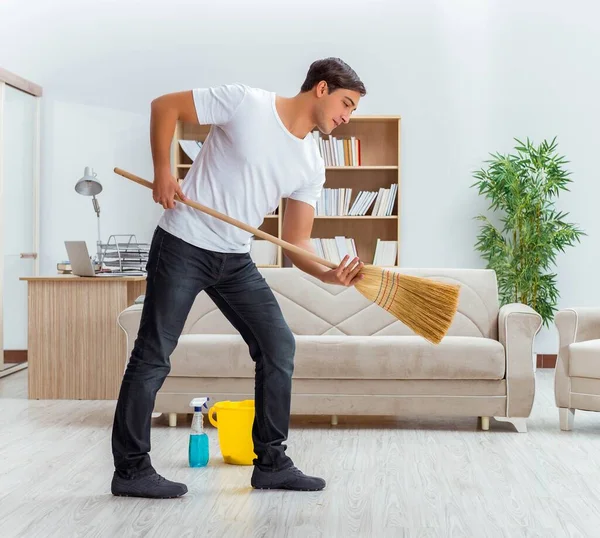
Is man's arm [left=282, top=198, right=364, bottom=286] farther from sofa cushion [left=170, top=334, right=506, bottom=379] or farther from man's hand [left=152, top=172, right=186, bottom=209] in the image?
sofa cushion [left=170, top=334, right=506, bottom=379]

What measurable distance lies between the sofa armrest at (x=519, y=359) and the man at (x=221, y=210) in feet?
5.05

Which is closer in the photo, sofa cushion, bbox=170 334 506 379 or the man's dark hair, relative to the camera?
the man's dark hair

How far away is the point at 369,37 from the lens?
6.32m

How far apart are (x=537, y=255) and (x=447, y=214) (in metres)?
0.78

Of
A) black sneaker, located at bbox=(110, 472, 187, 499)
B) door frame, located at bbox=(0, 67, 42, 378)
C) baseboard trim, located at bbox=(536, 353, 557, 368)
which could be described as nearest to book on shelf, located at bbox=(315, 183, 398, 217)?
baseboard trim, located at bbox=(536, 353, 557, 368)

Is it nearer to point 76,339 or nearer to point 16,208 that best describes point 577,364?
point 76,339

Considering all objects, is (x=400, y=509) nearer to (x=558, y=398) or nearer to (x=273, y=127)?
(x=273, y=127)

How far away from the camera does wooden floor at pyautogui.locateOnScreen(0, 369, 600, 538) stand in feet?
7.84

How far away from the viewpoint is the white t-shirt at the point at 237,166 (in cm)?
247

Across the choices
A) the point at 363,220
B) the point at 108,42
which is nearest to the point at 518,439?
the point at 363,220

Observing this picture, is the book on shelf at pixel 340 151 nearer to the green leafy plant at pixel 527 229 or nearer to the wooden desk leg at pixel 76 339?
the green leafy plant at pixel 527 229

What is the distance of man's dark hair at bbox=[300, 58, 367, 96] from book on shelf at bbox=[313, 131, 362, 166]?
3506 millimetres

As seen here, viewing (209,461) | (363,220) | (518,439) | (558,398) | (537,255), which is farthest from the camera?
(363,220)

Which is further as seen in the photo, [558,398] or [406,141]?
[406,141]
